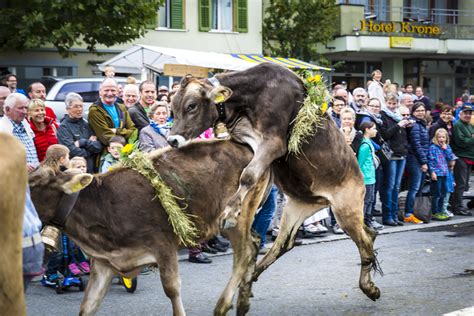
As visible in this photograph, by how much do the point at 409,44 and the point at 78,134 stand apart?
2603 centimetres

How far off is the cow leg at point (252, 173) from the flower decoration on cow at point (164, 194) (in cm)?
30

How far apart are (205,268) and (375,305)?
102 inches

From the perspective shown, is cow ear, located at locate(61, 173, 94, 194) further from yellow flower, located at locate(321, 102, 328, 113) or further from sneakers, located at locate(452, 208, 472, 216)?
sneakers, located at locate(452, 208, 472, 216)

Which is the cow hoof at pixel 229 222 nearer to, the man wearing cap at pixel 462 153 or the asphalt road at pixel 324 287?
the asphalt road at pixel 324 287

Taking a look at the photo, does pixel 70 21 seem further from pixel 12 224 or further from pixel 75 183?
pixel 12 224

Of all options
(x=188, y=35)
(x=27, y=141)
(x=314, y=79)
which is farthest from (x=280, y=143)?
(x=188, y=35)

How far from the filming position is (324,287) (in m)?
8.02

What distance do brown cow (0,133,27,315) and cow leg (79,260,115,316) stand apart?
2.89 meters

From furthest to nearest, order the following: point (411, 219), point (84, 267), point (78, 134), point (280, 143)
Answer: point (411, 219)
point (78, 134)
point (84, 267)
point (280, 143)

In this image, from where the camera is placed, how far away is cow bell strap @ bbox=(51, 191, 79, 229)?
567cm

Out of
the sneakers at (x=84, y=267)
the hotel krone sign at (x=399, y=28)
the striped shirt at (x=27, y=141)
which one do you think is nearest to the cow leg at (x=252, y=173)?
the sneakers at (x=84, y=267)

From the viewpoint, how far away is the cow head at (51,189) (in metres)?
5.64

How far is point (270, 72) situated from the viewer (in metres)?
6.59

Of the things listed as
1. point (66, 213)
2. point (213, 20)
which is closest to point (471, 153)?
point (66, 213)
